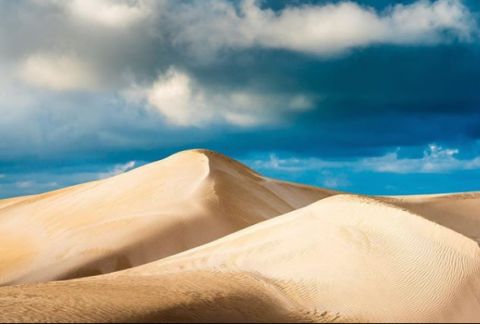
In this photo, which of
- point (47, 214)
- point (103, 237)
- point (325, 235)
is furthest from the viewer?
point (47, 214)

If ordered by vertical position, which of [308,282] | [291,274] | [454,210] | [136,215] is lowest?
[308,282]

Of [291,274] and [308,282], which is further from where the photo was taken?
[291,274]

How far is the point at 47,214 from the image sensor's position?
23094 mm

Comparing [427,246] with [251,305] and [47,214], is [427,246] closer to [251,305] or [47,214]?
[251,305]

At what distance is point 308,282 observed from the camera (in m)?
8.24

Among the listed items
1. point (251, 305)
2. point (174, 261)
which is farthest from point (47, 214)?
point (251, 305)

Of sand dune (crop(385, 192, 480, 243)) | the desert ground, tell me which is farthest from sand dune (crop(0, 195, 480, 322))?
sand dune (crop(385, 192, 480, 243))

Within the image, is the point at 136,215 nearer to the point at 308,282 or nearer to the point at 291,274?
the point at 291,274

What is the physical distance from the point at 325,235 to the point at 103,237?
9139 mm

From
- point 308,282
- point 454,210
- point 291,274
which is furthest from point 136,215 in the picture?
point 308,282

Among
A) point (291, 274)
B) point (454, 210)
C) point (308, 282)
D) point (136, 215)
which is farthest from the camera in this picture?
point (136, 215)

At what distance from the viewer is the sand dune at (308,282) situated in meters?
6.95

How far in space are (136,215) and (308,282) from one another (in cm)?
1166

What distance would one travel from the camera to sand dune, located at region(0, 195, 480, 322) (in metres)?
6.95
